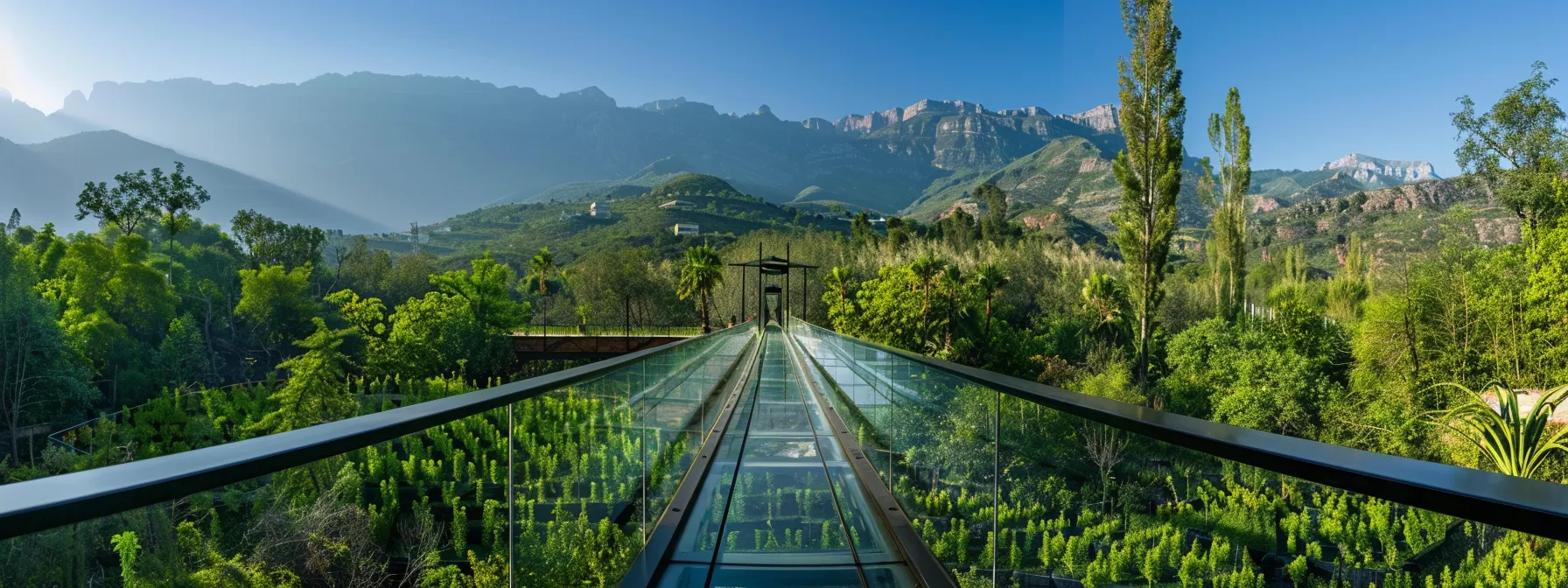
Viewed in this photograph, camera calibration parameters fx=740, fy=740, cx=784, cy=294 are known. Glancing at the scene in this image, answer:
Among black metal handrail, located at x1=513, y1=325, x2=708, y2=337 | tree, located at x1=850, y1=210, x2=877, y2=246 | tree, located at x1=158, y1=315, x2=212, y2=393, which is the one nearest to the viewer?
black metal handrail, located at x1=513, y1=325, x2=708, y2=337

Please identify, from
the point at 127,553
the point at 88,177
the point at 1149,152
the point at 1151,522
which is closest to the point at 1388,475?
the point at 1151,522

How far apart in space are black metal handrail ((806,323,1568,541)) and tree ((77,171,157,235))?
67561 millimetres

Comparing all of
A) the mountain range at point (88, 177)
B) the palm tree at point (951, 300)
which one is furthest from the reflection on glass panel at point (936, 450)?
the mountain range at point (88, 177)

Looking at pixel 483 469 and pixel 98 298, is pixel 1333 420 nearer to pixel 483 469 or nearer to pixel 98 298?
pixel 483 469

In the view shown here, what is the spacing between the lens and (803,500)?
443cm

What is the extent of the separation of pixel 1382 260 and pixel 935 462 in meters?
37.4

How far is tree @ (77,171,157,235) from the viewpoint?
50812mm

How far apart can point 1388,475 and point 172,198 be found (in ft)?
231

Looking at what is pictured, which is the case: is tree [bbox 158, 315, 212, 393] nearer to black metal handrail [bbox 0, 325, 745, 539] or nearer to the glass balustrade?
the glass balustrade

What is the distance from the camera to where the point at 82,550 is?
884 mm

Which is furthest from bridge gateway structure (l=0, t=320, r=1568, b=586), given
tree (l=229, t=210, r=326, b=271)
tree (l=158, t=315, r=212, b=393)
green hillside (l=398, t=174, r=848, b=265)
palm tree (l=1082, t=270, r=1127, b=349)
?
green hillside (l=398, t=174, r=848, b=265)

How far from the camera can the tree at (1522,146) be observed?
19188mm

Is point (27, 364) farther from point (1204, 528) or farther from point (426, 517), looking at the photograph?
point (1204, 528)

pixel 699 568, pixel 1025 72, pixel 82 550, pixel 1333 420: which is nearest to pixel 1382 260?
pixel 1333 420
